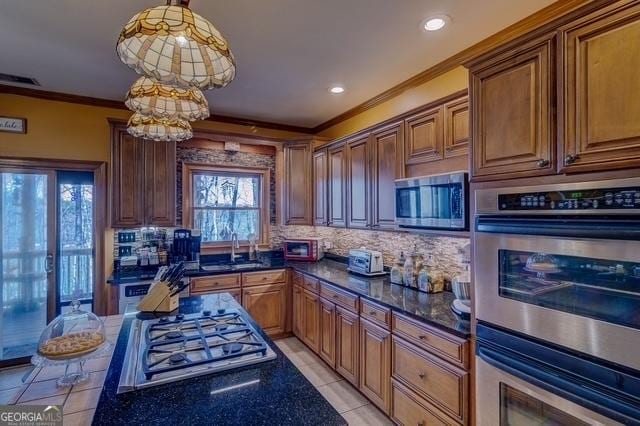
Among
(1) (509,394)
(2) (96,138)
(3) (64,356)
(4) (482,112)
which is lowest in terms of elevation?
(1) (509,394)

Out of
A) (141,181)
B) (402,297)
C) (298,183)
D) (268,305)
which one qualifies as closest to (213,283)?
(268,305)

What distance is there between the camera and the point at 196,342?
1610 millimetres

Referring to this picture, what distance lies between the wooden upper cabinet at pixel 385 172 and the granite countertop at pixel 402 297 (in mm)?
555

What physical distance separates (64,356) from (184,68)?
1230mm

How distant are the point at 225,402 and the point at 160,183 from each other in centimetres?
317

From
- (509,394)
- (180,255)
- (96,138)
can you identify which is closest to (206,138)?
(96,138)

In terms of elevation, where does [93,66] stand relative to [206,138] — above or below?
above

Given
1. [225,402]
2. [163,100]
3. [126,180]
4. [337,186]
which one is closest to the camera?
[225,402]

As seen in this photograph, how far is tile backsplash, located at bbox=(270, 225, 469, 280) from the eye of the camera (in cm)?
282

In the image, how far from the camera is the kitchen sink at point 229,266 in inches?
152

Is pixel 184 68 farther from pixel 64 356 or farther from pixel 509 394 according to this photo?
pixel 509 394

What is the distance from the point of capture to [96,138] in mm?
3713

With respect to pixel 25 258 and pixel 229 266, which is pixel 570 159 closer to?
pixel 229 266

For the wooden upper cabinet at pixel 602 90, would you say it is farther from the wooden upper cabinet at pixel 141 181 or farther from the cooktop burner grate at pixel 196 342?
the wooden upper cabinet at pixel 141 181
